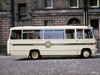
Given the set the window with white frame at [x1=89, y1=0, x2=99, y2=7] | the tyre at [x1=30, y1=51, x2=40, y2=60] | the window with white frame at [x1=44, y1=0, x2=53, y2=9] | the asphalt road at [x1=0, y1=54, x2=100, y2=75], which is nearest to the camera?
the asphalt road at [x1=0, y1=54, x2=100, y2=75]

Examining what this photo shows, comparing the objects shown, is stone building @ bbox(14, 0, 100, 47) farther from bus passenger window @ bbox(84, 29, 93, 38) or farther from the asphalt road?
the asphalt road

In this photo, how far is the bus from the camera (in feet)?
98.5

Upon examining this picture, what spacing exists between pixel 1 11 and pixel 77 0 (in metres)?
9.60

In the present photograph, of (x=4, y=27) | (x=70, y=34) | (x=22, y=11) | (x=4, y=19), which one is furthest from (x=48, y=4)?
(x=70, y=34)

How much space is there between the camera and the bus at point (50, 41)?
98.5 ft

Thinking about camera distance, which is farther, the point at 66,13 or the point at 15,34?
the point at 66,13

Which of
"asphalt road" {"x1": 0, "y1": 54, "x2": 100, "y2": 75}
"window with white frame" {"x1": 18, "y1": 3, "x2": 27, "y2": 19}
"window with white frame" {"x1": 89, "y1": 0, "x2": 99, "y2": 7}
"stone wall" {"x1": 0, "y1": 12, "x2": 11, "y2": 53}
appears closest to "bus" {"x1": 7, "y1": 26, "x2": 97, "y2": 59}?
"asphalt road" {"x1": 0, "y1": 54, "x2": 100, "y2": 75}

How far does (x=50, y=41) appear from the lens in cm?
3008

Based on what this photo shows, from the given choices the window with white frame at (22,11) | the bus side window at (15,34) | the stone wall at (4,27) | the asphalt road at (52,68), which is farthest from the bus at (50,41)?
the window with white frame at (22,11)

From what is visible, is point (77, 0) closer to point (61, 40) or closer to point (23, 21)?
point (23, 21)

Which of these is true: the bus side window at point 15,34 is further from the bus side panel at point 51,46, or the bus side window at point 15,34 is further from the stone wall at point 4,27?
the stone wall at point 4,27

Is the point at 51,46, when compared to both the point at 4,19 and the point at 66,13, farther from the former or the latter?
the point at 4,19

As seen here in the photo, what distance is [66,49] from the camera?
98.8 ft

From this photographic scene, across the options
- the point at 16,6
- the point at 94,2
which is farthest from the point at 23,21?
the point at 94,2
